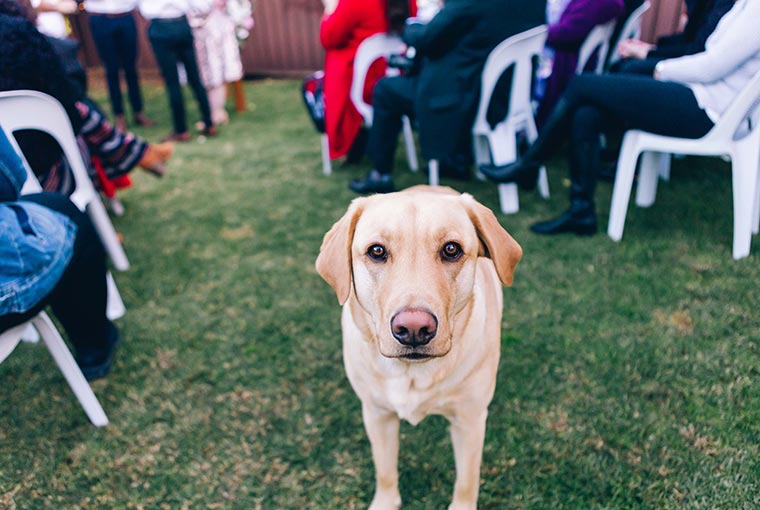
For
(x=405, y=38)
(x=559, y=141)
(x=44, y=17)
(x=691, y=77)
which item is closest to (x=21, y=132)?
(x=405, y=38)

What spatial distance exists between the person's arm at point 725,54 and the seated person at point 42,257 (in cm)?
305

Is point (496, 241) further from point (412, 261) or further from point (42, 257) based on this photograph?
point (42, 257)

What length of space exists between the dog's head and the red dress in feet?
10.3

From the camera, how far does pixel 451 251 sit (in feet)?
5.01

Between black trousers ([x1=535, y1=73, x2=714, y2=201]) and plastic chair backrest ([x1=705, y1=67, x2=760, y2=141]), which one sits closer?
plastic chair backrest ([x1=705, y1=67, x2=760, y2=141])

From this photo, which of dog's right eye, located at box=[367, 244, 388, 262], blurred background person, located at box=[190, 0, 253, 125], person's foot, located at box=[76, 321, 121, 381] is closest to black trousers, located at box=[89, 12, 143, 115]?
blurred background person, located at box=[190, 0, 253, 125]

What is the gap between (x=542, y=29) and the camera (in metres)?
3.62

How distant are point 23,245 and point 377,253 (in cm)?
116

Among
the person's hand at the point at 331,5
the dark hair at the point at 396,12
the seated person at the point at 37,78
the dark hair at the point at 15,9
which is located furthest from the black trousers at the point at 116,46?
the dark hair at the point at 15,9

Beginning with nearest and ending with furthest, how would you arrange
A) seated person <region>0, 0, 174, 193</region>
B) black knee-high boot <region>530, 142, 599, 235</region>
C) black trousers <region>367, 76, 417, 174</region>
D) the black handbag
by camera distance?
1. seated person <region>0, 0, 174, 193</region>
2. black knee-high boot <region>530, 142, 599, 235</region>
3. black trousers <region>367, 76, 417, 174</region>
4. the black handbag

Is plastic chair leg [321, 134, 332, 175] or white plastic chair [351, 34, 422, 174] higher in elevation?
white plastic chair [351, 34, 422, 174]

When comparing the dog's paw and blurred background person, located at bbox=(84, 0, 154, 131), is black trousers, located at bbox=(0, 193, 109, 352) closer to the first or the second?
the dog's paw

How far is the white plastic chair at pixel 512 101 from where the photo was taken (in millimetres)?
3609

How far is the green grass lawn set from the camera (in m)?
2.02
